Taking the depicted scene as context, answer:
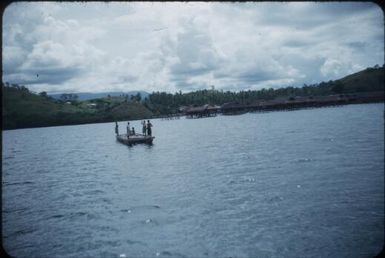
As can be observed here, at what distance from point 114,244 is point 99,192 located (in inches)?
390

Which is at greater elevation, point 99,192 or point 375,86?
point 375,86

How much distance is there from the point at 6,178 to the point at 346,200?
28.3 m

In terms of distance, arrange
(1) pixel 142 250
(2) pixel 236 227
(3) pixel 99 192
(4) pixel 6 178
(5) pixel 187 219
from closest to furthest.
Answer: (1) pixel 142 250 < (2) pixel 236 227 < (5) pixel 187 219 < (3) pixel 99 192 < (4) pixel 6 178

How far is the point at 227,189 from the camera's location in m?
20.1

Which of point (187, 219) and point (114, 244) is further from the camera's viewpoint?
point (187, 219)

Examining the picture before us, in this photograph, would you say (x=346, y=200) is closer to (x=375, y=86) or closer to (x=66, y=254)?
(x=66, y=254)

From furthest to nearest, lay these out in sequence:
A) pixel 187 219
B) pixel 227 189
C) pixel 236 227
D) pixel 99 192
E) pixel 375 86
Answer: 1. pixel 375 86
2. pixel 99 192
3. pixel 227 189
4. pixel 187 219
5. pixel 236 227

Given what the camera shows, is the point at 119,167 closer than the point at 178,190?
No

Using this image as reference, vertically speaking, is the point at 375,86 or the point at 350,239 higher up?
the point at 375,86

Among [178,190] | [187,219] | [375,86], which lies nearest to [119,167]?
[178,190]

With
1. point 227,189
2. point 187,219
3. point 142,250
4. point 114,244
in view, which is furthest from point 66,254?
point 227,189

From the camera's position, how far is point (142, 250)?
11789mm

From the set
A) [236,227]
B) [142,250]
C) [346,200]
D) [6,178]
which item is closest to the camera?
[142,250]

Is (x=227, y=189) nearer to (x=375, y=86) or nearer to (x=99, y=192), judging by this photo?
(x=99, y=192)
